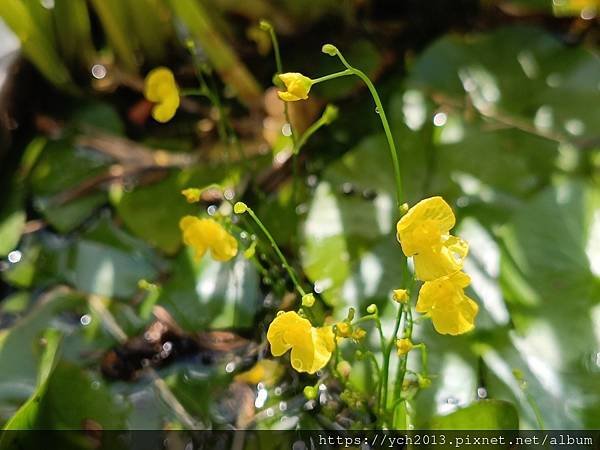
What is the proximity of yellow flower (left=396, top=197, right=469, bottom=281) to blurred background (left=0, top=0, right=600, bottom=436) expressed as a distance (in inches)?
7.4

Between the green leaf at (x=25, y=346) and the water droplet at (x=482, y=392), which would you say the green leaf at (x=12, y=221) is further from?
the water droplet at (x=482, y=392)

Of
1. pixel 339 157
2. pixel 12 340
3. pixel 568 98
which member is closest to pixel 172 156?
pixel 339 157

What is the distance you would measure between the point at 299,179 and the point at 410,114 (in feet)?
0.61

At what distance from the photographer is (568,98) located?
3.09ft

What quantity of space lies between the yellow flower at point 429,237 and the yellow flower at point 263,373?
0.30 m

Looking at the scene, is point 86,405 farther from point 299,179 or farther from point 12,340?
point 299,179

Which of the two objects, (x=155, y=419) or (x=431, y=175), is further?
(x=431, y=175)

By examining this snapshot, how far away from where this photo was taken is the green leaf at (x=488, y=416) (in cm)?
64

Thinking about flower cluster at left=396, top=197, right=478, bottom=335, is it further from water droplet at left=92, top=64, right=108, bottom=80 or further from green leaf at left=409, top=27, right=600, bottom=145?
water droplet at left=92, top=64, right=108, bottom=80

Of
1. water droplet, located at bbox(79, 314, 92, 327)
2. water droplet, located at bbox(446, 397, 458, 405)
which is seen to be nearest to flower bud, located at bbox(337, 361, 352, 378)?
water droplet, located at bbox(446, 397, 458, 405)

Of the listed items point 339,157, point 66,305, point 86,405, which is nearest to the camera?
point 86,405

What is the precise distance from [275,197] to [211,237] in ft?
0.72

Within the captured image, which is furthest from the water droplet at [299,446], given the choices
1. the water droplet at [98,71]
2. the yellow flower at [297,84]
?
the water droplet at [98,71]

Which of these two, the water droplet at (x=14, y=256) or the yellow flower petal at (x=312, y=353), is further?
the water droplet at (x=14, y=256)
